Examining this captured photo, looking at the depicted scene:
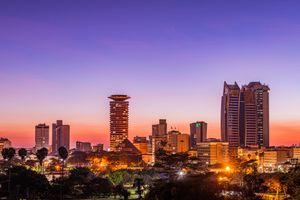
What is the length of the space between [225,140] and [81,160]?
61511 mm

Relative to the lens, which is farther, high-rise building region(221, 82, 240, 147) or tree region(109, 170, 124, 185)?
high-rise building region(221, 82, 240, 147)

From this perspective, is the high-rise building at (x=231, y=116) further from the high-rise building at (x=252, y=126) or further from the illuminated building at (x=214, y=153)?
the illuminated building at (x=214, y=153)

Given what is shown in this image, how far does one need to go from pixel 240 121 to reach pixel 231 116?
4.75m

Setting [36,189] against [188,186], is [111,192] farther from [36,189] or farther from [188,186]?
[188,186]

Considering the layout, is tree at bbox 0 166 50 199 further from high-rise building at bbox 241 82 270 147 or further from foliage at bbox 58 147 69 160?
high-rise building at bbox 241 82 270 147

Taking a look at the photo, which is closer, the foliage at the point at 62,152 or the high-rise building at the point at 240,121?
the foliage at the point at 62,152

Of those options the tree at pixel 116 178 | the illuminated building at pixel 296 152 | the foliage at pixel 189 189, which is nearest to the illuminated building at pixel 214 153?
the illuminated building at pixel 296 152

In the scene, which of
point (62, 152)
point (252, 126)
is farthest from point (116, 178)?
point (252, 126)

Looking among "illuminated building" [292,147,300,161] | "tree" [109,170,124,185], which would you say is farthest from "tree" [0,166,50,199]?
"illuminated building" [292,147,300,161]

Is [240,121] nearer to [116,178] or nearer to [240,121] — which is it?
[240,121]

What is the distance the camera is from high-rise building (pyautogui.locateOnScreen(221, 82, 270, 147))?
19324 cm

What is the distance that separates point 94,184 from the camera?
56094 millimetres

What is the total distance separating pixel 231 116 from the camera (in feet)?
632

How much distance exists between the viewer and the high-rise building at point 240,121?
19324cm
